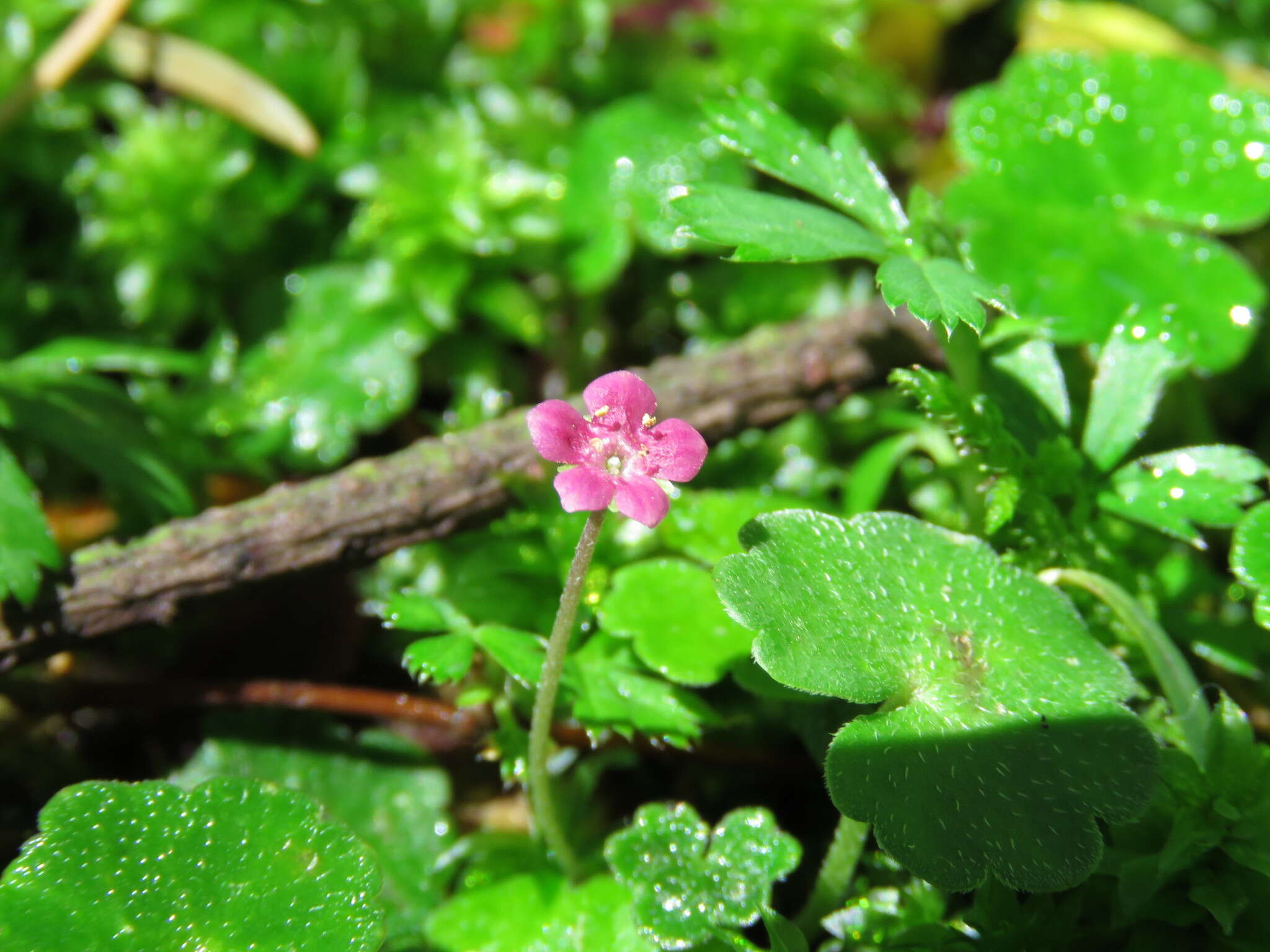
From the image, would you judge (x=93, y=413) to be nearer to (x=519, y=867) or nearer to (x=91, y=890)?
(x=91, y=890)

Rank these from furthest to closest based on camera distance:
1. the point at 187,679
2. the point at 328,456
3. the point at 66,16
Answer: the point at 66,16 → the point at 328,456 → the point at 187,679

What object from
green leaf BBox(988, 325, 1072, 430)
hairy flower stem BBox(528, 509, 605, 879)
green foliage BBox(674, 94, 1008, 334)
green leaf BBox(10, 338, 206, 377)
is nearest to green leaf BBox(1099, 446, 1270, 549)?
green leaf BBox(988, 325, 1072, 430)

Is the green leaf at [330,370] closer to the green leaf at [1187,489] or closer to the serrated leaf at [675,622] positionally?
the serrated leaf at [675,622]

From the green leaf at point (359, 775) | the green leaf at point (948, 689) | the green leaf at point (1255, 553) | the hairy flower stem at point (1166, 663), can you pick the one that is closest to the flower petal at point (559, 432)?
the green leaf at point (948, 689)

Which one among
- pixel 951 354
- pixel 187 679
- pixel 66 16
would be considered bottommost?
pixel 187 679

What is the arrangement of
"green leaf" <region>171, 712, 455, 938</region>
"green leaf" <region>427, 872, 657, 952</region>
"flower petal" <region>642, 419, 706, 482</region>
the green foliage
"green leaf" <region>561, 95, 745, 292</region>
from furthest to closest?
1. "green leaf" <region>561, 95, 745, 292</region>
2. "green leaf" <region>171, 712, 455, 938</region>
3. "green leaf" <region>427, 872, 657, 952</region>
4. the green foliage
5. "flower petal" <region>642, 419, 706, 482</region>

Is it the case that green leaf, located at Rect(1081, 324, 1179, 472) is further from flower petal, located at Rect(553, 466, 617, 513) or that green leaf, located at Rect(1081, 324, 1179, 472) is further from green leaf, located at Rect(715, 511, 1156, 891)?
A: flower petal, located at Rect(553, 466, 617, 513)

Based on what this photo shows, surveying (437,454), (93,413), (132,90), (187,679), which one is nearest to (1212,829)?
(437,454)
